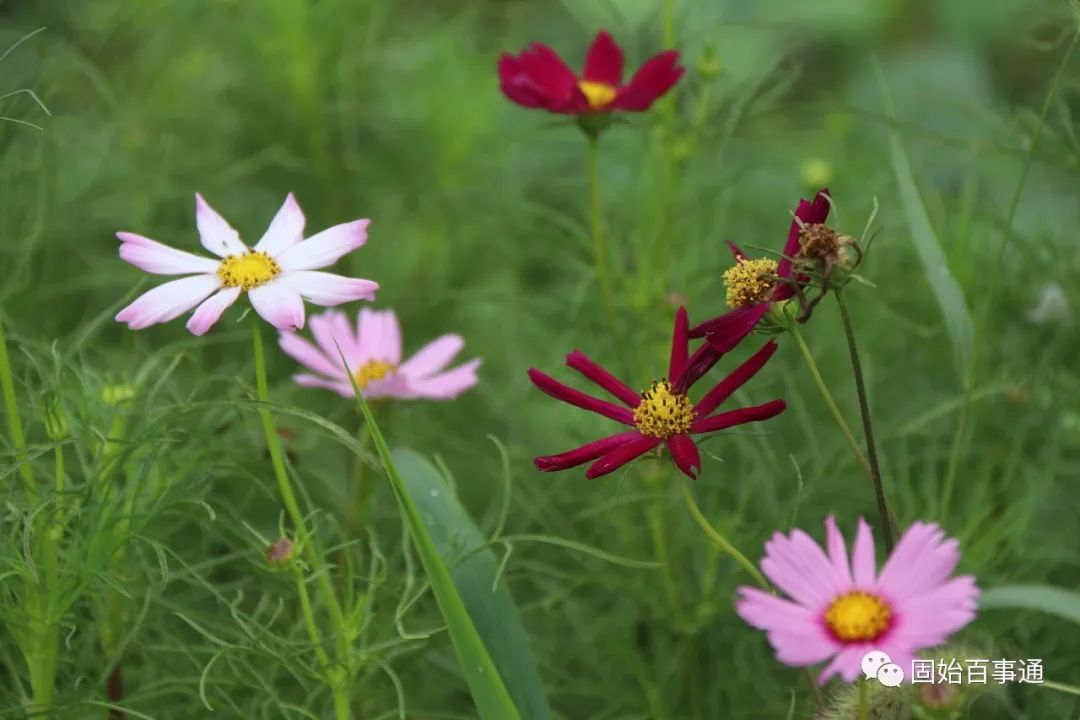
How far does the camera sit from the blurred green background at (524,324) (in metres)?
0.88

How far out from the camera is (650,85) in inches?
34.6

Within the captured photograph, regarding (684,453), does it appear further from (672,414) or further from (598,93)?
(598,93)

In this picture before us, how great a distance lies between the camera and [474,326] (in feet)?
4.54

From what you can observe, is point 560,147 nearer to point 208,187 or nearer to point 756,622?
point 208,187

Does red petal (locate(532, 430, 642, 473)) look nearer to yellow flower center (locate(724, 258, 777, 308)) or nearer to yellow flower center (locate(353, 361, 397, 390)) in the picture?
yellow flower center (locate(724, 258, 777, 308))

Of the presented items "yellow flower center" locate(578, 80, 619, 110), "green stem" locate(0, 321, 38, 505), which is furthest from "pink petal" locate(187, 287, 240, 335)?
"yellow flower center" locate(578, 80, 619, 110)

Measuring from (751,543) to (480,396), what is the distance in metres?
0.36

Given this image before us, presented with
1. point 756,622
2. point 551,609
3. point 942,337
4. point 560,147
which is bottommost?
point 756,622

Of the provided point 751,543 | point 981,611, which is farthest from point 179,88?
point 981,611

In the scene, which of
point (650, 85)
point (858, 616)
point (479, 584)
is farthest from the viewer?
point (650, 85)

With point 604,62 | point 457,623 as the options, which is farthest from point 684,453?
point 604,62

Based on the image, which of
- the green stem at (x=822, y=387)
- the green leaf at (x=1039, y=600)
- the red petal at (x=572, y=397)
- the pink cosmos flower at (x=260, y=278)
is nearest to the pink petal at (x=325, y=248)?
the pink cosmos flower at (x=260, y=278)

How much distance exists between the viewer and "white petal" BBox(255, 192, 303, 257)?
0.70 meters

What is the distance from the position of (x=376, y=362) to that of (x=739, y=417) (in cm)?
37
